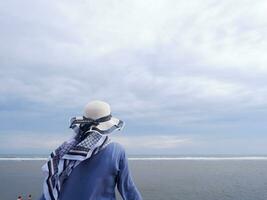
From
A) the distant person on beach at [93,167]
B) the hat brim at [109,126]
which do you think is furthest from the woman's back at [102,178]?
the hat brim at [109,126]

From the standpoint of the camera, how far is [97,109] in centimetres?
245

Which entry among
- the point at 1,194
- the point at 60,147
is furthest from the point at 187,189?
the point at 60,147

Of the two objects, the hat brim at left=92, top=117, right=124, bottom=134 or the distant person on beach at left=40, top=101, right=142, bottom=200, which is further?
the hat brim at left=92, top=117, right=124, bottom=134

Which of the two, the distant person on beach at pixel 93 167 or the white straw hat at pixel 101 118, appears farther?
the white straw hat at pixel 101 118

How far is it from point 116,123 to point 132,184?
383 millimetres

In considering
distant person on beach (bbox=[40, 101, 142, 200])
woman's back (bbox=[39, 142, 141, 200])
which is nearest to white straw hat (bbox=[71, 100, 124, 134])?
distant person on beach (bbox=[40, 101, 142, 200])

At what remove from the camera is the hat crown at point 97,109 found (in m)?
2.45

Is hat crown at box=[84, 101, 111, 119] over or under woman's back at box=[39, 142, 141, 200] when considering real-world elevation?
over

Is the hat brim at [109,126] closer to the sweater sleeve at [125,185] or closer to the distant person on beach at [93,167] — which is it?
the distant person on beach at [93,167]

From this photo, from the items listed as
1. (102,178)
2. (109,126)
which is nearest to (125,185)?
(102,178)

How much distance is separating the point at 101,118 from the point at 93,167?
1.01 ft

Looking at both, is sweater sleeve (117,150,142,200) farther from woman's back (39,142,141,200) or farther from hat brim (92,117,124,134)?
hat brim (92,117,124,134)

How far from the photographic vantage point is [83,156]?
2.34 m

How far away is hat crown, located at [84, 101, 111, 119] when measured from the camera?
245cm
